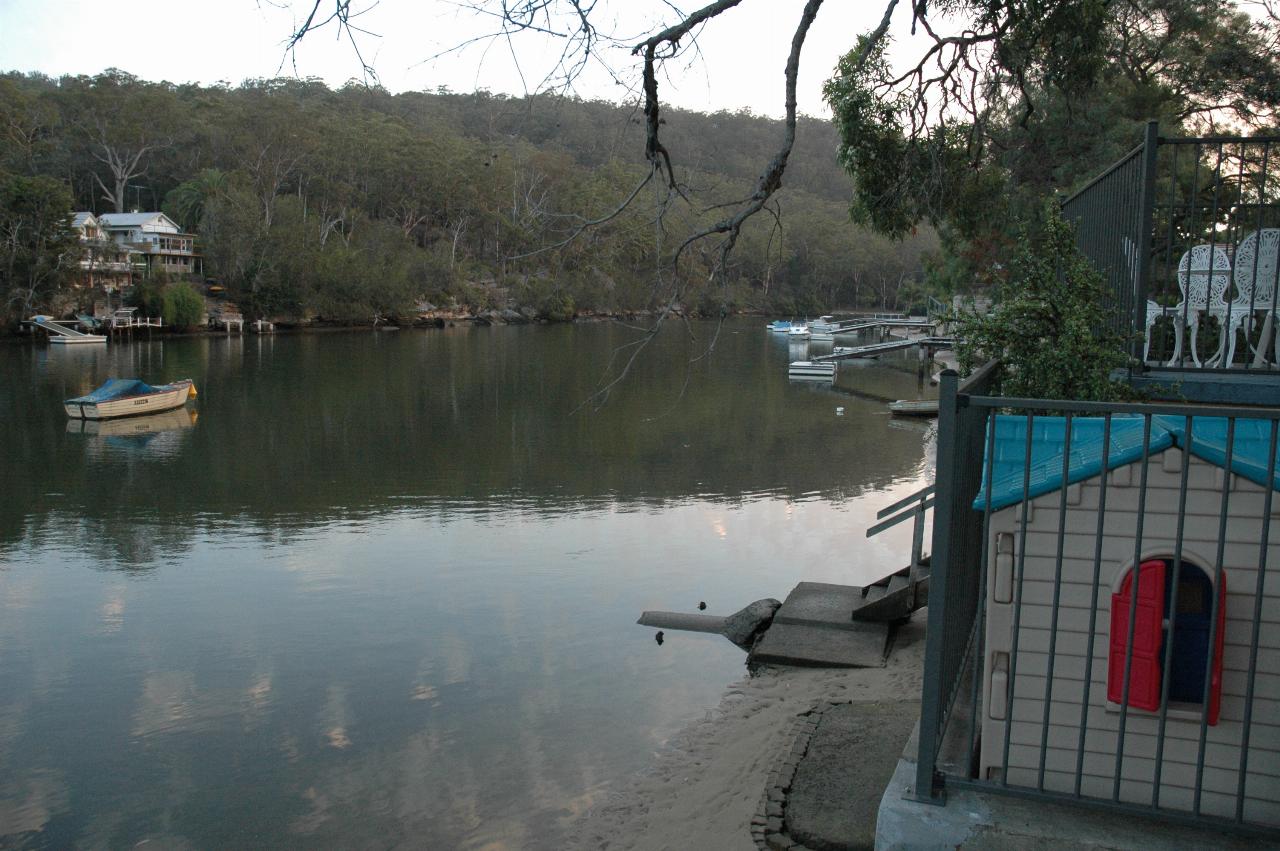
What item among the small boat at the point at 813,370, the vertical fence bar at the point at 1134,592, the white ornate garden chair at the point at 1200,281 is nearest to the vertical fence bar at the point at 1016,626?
the vertical fence bar at the point at 1134,592

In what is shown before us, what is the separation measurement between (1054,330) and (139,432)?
2290 cm

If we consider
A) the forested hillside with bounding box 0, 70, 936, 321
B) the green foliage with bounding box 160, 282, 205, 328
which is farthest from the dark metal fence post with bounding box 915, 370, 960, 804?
the green foliage with bounding box 160, 282, 205, 328

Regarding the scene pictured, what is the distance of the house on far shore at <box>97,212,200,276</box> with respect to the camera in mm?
66812

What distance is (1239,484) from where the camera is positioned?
362 cm

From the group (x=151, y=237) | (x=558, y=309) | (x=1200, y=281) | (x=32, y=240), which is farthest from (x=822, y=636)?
(x=558, y=309)

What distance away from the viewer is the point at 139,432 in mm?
24438

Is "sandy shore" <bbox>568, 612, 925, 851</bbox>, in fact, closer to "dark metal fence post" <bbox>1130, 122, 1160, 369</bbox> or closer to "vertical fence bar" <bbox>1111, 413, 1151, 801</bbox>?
"vertical fence bar" <bbox>1111, 413, 1151, 801</bbox>

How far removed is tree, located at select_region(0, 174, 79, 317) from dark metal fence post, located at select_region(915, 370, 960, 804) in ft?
193

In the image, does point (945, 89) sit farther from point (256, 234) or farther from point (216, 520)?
point (256, 234)

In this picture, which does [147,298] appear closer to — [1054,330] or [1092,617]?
[1054,330]

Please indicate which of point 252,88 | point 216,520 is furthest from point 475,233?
point 216,520

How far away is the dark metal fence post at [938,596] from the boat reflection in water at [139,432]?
816 inches

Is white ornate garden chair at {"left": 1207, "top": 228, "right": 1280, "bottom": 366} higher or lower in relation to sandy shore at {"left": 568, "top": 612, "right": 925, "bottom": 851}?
higher

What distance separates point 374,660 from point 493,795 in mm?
3081
